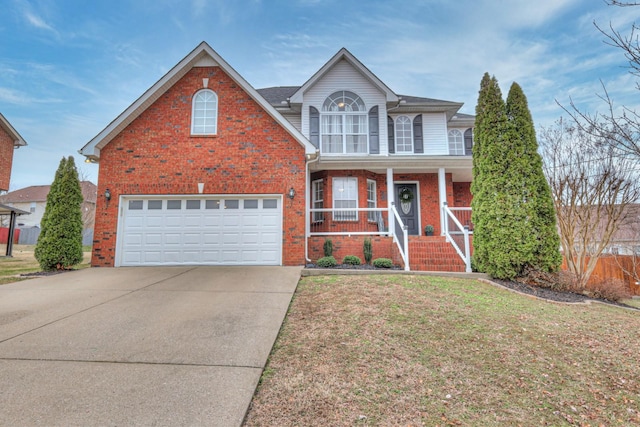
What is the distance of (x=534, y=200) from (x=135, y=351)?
8.17m

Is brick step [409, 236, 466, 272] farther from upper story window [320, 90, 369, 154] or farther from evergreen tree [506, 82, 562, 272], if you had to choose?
upper story window [320, 90, 369, 154]

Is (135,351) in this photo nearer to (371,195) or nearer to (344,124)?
(371,195)

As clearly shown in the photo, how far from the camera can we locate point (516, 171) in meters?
7.33

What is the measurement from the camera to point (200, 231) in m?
9.21

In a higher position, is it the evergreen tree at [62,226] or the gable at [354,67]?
the gable at [354,67]

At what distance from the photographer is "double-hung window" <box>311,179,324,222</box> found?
11986mm

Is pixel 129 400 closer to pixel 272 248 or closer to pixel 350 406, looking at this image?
pixel 350 406

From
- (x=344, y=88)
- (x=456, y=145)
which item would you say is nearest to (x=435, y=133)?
(x=456, y=145)

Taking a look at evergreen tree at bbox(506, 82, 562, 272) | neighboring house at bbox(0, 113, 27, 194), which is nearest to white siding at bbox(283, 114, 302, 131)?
evergreen tree at bbox(506, 82, 562, 272)

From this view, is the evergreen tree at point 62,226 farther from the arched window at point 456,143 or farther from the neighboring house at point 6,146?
the arched window at point 456,143

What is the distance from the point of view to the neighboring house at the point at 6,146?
15336 mm

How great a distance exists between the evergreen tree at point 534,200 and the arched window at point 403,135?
5651mm

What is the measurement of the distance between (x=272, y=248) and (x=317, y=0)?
493 inches

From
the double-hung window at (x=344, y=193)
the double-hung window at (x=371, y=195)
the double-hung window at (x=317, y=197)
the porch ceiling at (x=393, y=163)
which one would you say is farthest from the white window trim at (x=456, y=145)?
the double-hung window at (x=317, y=197)
